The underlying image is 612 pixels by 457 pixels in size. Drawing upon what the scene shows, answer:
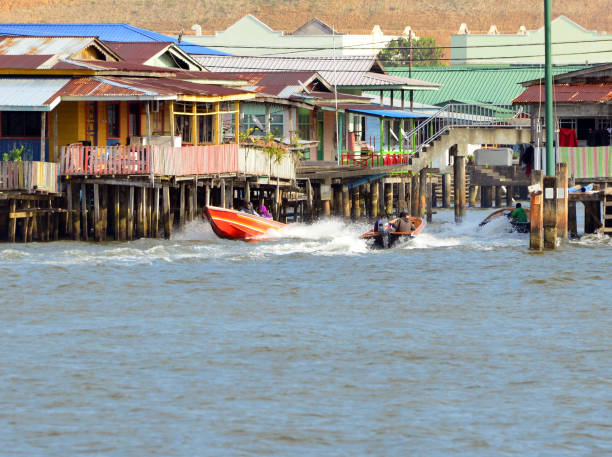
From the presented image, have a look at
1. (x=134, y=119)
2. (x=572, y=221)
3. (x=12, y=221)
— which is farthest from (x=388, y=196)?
(x=12, y=221)

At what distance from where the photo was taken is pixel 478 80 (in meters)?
95.4

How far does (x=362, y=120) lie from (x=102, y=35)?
1601 centimetres

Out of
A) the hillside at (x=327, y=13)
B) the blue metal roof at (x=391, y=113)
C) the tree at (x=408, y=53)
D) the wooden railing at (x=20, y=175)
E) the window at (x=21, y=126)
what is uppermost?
the hillside at (x=327, y=13)

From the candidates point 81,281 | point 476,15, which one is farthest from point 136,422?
point 476,15

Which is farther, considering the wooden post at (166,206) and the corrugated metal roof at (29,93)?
the wooden post at (166,206)

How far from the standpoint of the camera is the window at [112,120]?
1727 inches

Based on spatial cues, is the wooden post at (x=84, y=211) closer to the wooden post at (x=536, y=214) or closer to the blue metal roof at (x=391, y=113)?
the wooden post at (x=536, y=214)

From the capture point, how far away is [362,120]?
65375 millimetres

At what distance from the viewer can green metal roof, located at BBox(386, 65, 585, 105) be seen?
91938 mm

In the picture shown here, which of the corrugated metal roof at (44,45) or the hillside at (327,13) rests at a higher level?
the hillside at (327,13)

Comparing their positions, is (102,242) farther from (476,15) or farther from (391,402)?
(476,15)

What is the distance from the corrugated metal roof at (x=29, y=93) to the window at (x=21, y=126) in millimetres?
1151

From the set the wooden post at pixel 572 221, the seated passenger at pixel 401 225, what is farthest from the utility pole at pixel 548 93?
the wooden post at pixel 572 221

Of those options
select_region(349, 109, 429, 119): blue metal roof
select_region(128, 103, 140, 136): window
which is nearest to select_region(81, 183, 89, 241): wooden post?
select_region(128, 103, 140, 136): window
